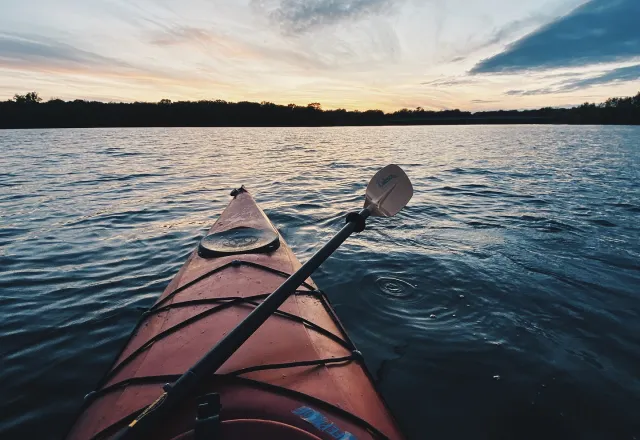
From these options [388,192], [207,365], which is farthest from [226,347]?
[388,192]

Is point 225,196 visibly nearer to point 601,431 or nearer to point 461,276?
point 461,276

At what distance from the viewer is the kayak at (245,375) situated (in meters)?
1.66

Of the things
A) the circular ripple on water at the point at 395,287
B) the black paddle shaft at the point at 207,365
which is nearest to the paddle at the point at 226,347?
the black paddle shaft at the point at 207,365

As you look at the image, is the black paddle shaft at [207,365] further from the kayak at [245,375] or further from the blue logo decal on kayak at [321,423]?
the blue logo decal on kayak at [321,423]

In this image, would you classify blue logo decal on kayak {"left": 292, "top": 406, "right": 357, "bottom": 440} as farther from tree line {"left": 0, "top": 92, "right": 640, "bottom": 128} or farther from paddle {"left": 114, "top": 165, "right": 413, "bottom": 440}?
tree line {"left": 0, "top": 92, "right": 640, "bottom": 128}

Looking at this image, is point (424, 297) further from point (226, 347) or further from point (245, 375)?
point (226, 347)

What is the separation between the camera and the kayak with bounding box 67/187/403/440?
65.2 inches

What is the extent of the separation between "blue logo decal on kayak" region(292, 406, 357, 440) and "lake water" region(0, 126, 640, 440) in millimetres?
1474

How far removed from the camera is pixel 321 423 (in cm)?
169

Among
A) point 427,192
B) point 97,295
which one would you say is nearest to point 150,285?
point 97,295

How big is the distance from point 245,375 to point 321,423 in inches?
22.3

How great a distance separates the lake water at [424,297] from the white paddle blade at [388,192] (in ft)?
4.69

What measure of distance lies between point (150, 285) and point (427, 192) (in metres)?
9.38

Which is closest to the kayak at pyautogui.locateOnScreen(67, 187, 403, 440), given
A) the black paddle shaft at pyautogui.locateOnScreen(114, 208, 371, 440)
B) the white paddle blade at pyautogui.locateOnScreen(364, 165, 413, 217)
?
the black paddle shaft at pyautogui.locateOnScreen(114, 208, 371, 440)
